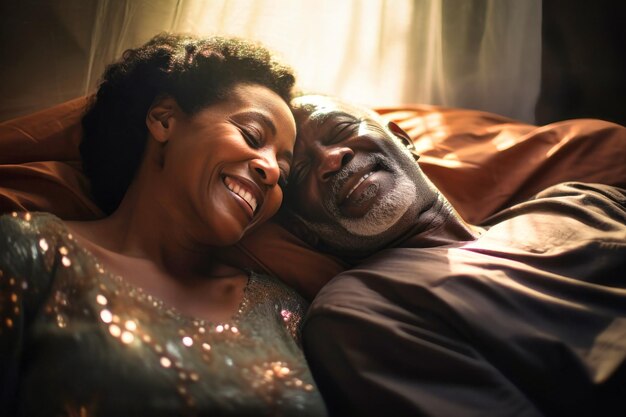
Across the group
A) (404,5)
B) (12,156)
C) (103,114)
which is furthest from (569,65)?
(12,156)

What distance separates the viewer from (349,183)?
3.76ft

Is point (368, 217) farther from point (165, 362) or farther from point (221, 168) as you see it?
point (165, 362)

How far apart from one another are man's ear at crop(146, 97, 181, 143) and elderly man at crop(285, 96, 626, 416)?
0.30 metres

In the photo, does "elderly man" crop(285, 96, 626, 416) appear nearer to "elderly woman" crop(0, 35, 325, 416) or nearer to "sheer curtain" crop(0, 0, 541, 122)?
"elderly woman" crop(0, 35, 325, 416)

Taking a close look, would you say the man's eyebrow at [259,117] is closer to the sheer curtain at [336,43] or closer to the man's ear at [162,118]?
the man's ear at [162,118]

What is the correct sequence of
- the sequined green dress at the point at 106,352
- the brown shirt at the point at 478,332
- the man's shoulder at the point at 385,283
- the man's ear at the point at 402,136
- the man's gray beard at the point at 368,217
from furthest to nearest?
the man's ear at the point at 402,136 → the man's gray beard at the point at 368,217 → the man's shoulder at the point at 385,283 → the brown shirt at the point at 478,332 → the sequined green dress at the point at 106,352

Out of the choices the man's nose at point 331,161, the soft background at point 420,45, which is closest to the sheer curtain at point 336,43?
the soft background at point 420,45

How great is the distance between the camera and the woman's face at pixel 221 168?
0.89 metres

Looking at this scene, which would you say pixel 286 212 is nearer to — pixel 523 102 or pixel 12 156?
pixel 12 156

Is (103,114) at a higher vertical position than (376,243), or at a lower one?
higher

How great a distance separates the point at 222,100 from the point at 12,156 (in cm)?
41

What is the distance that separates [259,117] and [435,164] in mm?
625

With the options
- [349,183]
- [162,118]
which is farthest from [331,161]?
[162,118]

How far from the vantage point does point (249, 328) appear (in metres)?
0.88
